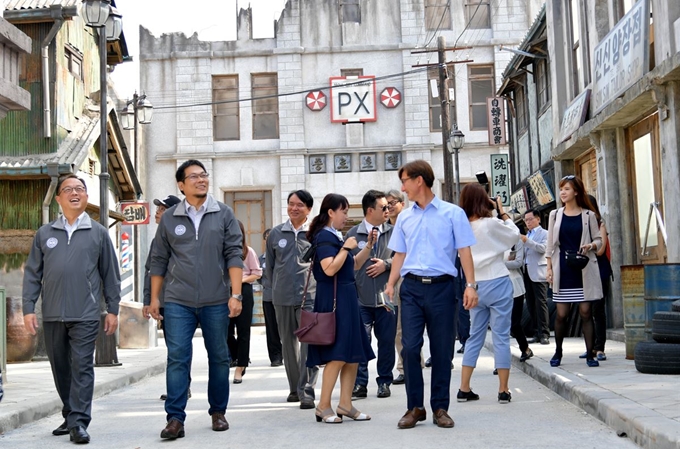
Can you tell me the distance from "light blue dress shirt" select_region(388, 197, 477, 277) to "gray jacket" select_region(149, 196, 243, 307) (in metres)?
1.32

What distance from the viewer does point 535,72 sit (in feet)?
82.5

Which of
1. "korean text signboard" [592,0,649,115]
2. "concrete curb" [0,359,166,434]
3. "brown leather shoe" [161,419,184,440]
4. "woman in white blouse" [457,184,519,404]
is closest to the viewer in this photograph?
"brown leather shoe" [161,419,184,440]

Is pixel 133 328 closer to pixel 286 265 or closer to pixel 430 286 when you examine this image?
pixel 286 265

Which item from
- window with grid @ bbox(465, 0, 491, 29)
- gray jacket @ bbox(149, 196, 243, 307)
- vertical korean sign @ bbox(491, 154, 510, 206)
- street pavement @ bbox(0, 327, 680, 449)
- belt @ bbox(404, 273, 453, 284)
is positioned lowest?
street pavement @ bbox(0, 327, 680, 449)

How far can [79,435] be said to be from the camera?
24.5 ft

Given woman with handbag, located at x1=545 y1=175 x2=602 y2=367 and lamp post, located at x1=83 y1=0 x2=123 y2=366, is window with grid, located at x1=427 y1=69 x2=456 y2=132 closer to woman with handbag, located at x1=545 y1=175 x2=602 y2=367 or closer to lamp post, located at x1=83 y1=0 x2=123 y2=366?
lamp post, located at x1=83 y1=0 x2=123 y2=366

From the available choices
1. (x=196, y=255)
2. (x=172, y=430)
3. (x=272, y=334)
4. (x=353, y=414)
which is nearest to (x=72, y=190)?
(x=196, y=255)

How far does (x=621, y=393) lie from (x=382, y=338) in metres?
2.65

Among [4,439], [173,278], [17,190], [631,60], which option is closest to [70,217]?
[173,278]

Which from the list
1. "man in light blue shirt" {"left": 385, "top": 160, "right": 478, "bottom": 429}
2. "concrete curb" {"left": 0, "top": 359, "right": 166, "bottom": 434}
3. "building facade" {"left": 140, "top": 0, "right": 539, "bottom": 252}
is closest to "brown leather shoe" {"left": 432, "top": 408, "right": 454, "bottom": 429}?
"man in light blue shirt" {"left": 385, "top": 160, "right": 478, "bottom": 429}

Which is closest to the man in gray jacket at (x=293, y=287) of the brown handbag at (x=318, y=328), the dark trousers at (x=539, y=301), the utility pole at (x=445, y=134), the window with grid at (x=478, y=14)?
the brown handbag at (x=318, y=328)

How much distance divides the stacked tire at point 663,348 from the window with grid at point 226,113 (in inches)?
1151

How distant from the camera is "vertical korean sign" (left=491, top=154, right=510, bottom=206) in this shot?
102 ft

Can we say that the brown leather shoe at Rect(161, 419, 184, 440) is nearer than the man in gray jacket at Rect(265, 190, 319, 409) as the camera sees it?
Yes
